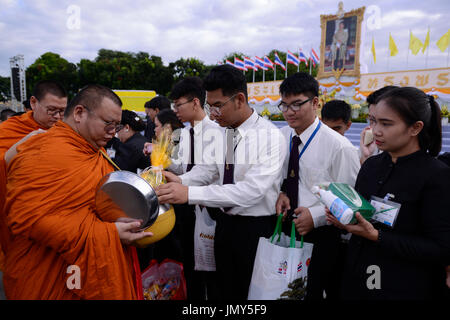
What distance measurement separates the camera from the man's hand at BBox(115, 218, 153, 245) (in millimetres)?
1461

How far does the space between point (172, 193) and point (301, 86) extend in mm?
1243

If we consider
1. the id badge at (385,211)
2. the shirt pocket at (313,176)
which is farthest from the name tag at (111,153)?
the id badge at (385,211)

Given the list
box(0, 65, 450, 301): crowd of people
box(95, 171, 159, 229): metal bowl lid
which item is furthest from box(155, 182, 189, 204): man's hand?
A: box(95, 171, 159, 229): metal bowl lid

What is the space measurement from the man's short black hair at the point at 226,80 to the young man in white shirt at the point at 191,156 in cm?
52

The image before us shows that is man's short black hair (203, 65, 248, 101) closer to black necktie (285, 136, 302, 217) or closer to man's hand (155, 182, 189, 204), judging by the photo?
black necktie (285, 136, 302, 217)

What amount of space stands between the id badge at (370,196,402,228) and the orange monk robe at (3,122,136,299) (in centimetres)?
137

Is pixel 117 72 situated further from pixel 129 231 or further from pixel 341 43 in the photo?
pixel 129 231

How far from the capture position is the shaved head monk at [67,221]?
4.55ft

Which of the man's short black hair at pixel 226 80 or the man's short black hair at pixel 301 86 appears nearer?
the man's short black hair at pixel 226 80

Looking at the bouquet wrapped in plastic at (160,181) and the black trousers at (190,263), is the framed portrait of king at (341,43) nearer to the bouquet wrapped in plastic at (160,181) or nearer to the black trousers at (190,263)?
the black trousers at (190,263)

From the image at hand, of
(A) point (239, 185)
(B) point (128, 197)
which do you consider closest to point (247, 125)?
(A) point (239, 185)

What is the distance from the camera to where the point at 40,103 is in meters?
2.58

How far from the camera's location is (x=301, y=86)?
83.8 inches
